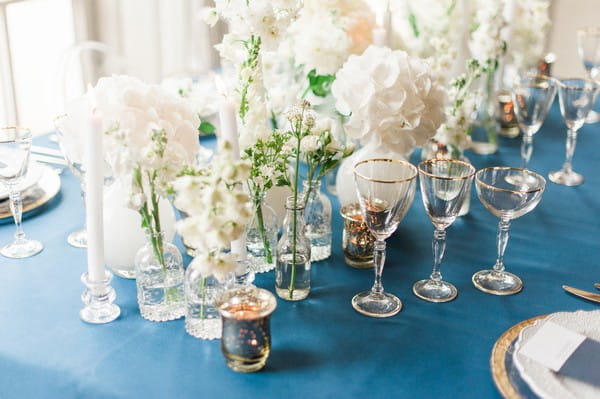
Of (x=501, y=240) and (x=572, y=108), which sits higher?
(x=572, y=108)

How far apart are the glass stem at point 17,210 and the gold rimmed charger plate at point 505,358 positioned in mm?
922

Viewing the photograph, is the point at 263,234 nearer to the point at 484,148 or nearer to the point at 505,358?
the point at 505,358

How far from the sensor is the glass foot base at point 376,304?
3.73 feet

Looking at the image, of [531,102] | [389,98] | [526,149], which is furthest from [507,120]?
[389,98]

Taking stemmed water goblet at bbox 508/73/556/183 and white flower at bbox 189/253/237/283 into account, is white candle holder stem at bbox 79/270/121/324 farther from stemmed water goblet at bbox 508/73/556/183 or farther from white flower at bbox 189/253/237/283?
stemmed water goblet at bbox 508/73/556/183

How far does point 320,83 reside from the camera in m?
1.57

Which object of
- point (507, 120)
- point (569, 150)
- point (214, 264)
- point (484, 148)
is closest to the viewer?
point (214, 264)

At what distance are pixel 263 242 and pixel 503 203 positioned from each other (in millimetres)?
437

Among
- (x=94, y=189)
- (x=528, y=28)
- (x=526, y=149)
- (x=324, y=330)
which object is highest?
(x=528, y=28)

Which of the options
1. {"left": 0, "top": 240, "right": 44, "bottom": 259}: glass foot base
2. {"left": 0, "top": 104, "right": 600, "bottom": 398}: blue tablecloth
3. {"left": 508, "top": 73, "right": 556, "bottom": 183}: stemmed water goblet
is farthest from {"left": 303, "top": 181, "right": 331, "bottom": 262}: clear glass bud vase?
{"left": 508, "top": 73, "right": 556, "bottom": 183}: stemmed water goblet

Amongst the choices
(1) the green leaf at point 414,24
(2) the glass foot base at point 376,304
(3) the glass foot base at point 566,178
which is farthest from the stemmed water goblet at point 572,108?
(2) the glass foot base at point 376,304

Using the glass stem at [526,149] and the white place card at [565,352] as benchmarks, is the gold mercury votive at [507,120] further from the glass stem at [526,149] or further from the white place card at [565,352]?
the white place card at [565,352]

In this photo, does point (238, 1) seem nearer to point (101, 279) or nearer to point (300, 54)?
point (300, 54)

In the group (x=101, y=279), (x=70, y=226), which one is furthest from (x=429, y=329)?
(x=70, y=226)
